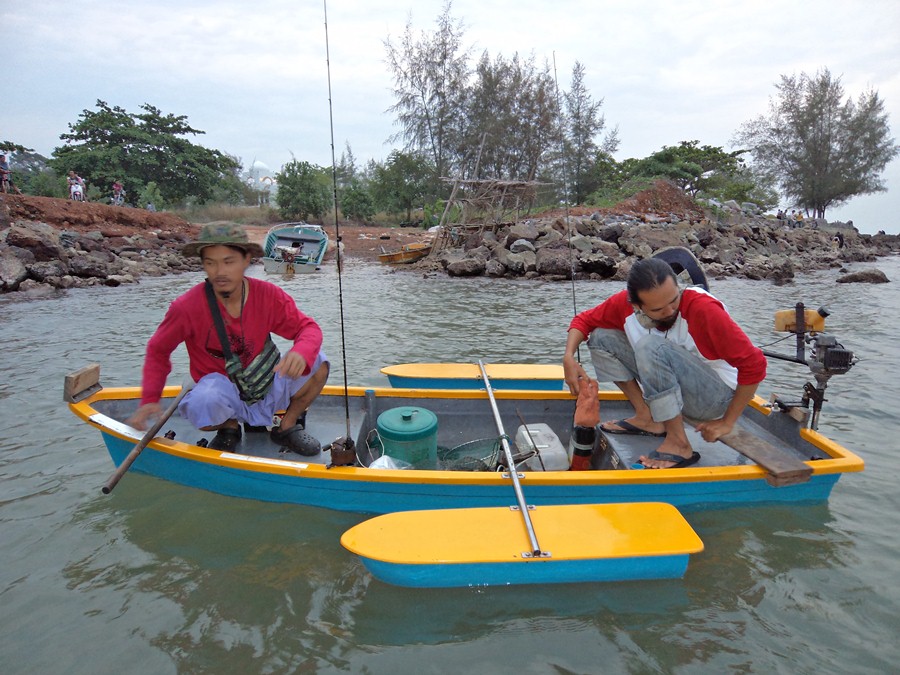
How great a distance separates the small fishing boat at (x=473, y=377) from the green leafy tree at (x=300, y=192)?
1002 inches

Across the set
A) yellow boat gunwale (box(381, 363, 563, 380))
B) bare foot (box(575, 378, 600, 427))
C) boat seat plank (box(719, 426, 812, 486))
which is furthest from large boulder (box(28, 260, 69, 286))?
boat seat plank (box(719, 426, 812, 486))

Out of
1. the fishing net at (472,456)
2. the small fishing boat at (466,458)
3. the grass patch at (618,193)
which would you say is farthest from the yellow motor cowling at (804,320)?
the grass patch at (618,193)

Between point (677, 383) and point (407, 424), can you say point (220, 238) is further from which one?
point (677, 383)

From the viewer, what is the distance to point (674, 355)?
3072mm

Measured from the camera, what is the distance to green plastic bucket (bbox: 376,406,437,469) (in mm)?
3266

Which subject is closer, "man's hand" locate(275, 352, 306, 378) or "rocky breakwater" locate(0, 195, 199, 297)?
"man's hand" locate(275, 352, 306, 378)

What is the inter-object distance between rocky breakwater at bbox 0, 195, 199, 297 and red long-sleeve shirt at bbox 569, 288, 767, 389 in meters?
13.2

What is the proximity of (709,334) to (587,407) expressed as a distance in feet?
2.83

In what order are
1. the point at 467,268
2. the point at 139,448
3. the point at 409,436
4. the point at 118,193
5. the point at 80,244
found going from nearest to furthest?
the point at 139,448
the point at 409,436
the point at 80,244
the point at 467,268
the point at 118,193

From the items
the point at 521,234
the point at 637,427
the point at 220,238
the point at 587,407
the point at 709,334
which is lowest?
the point at 637,427

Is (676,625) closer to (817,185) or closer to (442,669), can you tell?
(442,669)

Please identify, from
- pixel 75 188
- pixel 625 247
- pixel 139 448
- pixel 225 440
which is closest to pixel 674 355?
pixel 225 440

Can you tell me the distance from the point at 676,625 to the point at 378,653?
1375 mm

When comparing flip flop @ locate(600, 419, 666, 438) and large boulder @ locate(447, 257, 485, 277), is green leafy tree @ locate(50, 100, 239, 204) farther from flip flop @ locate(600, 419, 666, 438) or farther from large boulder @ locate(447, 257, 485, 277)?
flip flop @ locate(600, 419, 666, 438)
